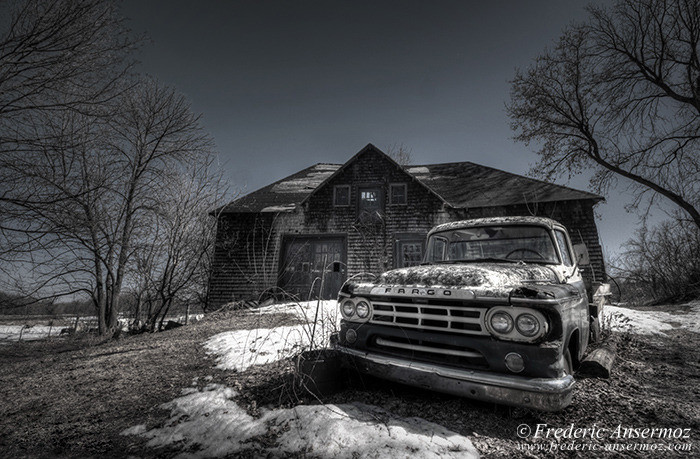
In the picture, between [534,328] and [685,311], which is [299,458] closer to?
[534,328]

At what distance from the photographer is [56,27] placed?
4188 millimetres

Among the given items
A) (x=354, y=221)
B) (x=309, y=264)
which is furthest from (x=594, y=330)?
(x=309, y=264)

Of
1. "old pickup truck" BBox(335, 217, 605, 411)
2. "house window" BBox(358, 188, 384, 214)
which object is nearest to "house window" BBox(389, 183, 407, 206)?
"house window" BBox(358, 188, 384, 214)

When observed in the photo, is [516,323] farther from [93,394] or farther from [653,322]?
[653,322]

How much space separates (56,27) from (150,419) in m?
5.33

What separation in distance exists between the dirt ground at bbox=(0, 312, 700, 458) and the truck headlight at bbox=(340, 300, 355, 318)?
73 cm

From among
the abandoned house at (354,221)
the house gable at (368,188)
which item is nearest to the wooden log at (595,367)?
the abandoned house at (354,221)

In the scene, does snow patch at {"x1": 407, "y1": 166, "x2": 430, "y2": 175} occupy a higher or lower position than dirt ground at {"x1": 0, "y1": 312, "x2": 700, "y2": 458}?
higher

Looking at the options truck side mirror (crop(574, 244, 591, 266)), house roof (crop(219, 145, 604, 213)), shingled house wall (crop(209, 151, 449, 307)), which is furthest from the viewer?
shingled house wall (crop(209, 151, 449, 307))

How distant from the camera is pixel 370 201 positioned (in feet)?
45.5

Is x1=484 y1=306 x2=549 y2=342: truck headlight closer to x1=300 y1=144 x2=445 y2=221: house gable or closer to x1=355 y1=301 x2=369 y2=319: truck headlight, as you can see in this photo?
x1=355 y1=301 x2=369 y2=319: truck headlight

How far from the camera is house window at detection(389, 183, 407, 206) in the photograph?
1363cm

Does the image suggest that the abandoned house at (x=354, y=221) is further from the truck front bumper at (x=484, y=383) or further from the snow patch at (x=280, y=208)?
the truck front bumper at (x=484, y=383)

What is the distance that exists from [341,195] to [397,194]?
2.61 meters
